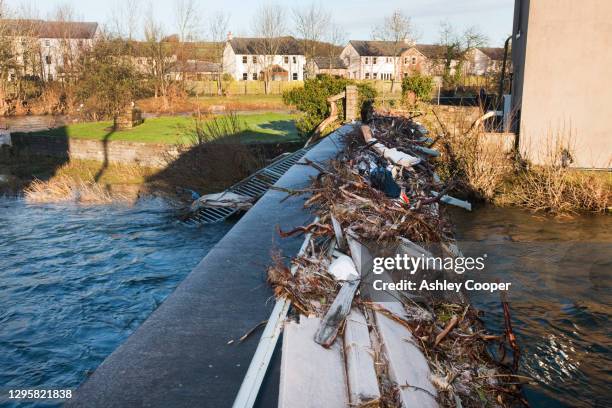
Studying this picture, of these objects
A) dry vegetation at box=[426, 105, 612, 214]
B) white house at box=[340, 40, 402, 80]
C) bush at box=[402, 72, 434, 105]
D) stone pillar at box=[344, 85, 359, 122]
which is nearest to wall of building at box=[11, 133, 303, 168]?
stone pillar at box=[344, 85, 359, 122]

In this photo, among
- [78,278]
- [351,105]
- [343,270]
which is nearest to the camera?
[343,270]

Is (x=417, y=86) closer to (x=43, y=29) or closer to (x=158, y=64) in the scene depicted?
(x=158, y=64)

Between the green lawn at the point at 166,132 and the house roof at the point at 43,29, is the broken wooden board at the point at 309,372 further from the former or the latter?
the house roof at the point at 43,29

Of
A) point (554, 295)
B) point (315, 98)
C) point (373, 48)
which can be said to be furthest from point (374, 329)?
point (373, 48)

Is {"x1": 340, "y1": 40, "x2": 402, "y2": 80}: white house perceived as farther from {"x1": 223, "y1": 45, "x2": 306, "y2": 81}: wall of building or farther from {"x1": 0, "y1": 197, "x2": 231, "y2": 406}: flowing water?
{"x1": 0, "y1": 197, "x2": 231, "y2": 406}: flowing water

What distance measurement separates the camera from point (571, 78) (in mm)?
14305

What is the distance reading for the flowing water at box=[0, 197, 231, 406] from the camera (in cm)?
617

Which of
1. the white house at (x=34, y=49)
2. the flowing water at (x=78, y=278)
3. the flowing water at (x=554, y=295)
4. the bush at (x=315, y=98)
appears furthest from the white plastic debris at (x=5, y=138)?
the flowing water at (x=554, y=295)

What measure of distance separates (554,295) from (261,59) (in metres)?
70.4

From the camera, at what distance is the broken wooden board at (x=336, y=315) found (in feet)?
9.59

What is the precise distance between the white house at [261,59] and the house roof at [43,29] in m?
19.5

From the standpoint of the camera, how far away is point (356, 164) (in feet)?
23.8

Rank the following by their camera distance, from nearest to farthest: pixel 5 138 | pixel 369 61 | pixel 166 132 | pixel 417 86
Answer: pixel 417 86 → pixel 5 138 → pixel 166 132 → pixel 369 61

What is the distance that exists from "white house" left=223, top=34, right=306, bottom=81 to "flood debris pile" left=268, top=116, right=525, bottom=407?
226ft
